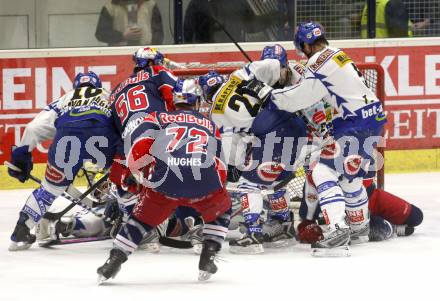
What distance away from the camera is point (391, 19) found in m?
10.8

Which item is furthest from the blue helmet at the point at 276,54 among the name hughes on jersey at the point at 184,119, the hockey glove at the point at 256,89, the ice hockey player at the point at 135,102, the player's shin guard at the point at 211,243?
the player's shin guard at the point at 211,243

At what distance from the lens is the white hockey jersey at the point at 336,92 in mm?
7566

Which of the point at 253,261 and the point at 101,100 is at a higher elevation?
the point at 101,100

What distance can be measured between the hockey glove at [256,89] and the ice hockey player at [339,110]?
3.4 inches

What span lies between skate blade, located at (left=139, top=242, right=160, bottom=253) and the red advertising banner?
2.76 meters

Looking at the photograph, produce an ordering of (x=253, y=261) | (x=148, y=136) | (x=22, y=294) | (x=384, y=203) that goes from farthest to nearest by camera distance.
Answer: (x=384, y=203)
(x=253, y=261)
(x=148, y=136)
(x=22, y=294)

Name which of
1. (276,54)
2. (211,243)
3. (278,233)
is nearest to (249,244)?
(278,233)

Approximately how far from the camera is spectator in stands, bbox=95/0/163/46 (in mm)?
10414

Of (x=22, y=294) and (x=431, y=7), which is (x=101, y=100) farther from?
(x=431, y=7)

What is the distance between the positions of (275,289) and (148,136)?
1057 millimetres

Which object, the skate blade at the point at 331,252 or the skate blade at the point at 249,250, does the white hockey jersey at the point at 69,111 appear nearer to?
the skate blade at the point at 249,250

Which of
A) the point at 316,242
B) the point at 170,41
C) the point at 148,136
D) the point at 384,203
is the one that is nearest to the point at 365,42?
the point at 170,41

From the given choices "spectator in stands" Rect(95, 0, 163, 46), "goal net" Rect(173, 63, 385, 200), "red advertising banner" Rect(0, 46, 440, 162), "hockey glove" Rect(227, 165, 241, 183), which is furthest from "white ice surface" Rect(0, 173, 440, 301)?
"spectator in stands" Rect(95, 0, 163, 46)

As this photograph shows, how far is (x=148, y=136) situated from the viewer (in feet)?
22.2
